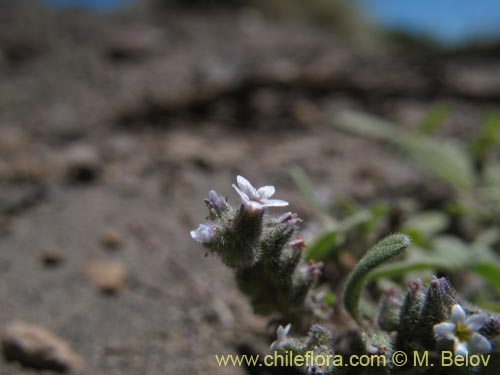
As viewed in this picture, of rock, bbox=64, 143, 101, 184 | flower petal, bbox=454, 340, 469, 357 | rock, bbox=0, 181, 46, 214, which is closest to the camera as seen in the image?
flower petal, bbox=454, 340, 469, 357

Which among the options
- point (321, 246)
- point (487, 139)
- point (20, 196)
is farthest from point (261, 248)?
point (487, 139)

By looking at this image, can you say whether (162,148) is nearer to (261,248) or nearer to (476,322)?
(261,248)

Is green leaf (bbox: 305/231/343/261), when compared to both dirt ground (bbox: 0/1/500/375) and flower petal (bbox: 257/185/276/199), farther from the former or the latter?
flower petal (bbox: 257/185/276/199)

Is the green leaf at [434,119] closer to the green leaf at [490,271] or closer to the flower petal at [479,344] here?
the green leaf at [490,271]

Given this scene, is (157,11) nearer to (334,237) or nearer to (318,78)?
(318,78)

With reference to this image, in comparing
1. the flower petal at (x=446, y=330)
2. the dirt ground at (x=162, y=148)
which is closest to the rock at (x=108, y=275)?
the dirt ground at (x=162, y=148)

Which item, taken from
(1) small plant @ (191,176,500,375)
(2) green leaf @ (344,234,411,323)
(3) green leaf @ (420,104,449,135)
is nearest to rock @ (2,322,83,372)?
(1) small plant @ (191,176,500,375)
